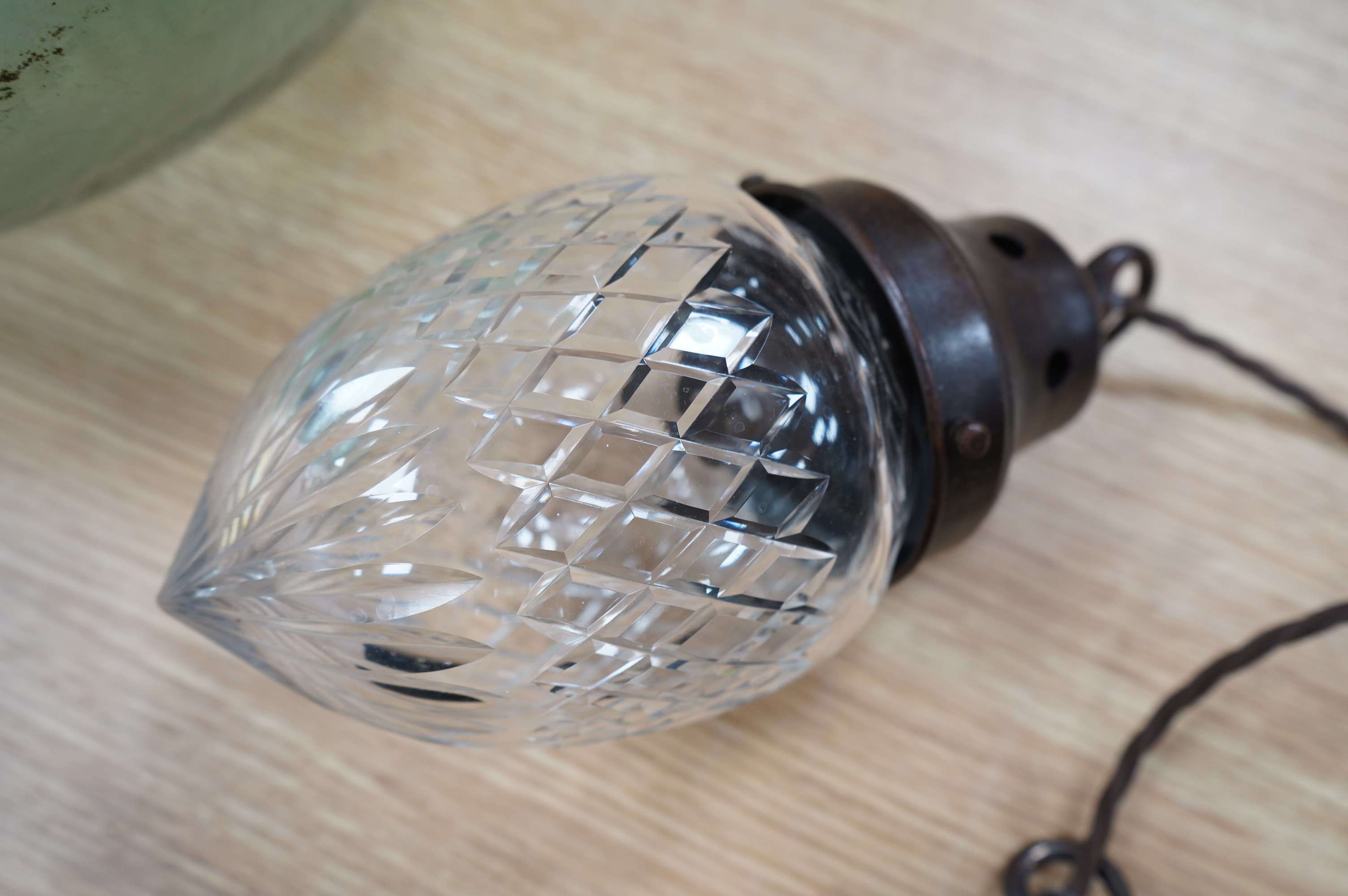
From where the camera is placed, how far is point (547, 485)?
0.23m

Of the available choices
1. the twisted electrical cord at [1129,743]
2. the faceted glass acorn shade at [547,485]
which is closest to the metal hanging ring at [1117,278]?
the twisted electrical cord at [1129,743]

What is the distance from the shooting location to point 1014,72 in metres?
0.39

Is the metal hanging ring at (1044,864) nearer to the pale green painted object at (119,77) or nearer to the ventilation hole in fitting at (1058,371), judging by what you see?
the ventilation hole in fitting at (1058,371)

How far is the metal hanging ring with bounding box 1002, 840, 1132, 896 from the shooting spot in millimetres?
310

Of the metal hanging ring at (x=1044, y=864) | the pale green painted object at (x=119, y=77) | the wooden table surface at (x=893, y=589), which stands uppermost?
the pale green painted object at (x=119, y=77)

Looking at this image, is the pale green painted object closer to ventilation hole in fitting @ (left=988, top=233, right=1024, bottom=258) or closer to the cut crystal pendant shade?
the cut crystal pendant shade

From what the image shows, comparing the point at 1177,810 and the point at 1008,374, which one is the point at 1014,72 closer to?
the point at 1008,374

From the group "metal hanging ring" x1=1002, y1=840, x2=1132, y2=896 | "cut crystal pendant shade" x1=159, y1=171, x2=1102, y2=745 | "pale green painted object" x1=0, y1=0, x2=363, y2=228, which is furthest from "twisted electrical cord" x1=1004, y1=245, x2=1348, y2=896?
"pale green painted object" x1=0, y1=0, x2=363, y2=228

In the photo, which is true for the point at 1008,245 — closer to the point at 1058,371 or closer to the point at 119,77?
the point at 1058,371

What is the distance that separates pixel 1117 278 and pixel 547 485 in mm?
237

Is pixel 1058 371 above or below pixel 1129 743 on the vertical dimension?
above

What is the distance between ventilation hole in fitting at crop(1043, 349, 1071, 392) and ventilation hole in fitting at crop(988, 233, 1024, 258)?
0.04 metres

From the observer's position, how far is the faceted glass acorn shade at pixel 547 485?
0.72ft

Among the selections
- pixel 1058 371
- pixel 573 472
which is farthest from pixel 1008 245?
pixel 573 472
